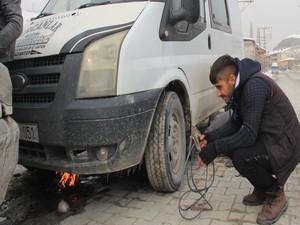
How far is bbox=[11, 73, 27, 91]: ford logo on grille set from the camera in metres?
2.91

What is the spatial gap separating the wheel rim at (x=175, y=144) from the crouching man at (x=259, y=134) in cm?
66

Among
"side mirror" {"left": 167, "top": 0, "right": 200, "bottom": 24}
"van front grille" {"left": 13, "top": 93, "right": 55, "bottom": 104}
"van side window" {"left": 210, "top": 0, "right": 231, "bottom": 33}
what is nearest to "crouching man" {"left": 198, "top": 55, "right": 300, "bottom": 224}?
"side mirror" {"left": 167, "top": 0, "right": 200, "bottom": 24}

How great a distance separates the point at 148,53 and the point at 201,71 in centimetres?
125

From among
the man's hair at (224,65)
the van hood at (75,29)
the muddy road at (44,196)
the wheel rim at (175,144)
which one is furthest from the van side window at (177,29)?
the muddy road at (44,196)

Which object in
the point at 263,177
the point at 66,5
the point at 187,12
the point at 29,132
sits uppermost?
the point at 66,5

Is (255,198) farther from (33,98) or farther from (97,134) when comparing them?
(33,98)

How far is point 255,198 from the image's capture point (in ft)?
10.0

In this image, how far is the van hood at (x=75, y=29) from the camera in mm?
2713

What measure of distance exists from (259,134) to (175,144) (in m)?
0.95

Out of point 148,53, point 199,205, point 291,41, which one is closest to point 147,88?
point 148,53

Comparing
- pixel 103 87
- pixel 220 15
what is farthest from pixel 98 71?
pixel 220 15

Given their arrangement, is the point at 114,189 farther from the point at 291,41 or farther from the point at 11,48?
the point at 291,41

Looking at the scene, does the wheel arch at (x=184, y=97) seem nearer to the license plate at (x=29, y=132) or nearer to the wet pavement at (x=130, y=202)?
the wet pavement at (x=130, y=202)

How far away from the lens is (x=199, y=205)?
3100 millimetres
